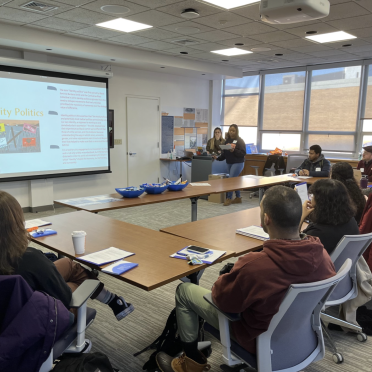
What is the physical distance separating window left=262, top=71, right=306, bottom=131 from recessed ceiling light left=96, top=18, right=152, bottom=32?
4469mm

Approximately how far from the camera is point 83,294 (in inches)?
65.5

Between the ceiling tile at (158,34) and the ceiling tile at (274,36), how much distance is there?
1.22m

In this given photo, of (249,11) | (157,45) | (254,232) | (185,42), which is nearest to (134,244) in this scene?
(254,232)

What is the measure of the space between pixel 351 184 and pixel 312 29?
118 inches

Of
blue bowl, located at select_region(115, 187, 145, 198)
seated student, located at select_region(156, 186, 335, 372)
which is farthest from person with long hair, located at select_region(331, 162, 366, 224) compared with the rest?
blue bowl, located at select_region(115, 187, 145, 198)

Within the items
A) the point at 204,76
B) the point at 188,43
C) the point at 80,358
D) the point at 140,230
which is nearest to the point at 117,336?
the point at 140,230

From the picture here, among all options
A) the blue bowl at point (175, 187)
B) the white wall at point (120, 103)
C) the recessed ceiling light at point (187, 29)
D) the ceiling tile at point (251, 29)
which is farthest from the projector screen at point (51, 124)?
the blue bowl at point (175, 187)

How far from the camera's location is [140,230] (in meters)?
2.66

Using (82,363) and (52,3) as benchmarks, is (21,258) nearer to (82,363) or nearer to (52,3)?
(82,363)

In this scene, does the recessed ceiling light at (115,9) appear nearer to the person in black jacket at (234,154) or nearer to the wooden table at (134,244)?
the wooden table at (134,244)

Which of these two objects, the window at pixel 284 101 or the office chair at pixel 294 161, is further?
the window at pixel 284 101

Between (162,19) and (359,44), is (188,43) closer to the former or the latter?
(162,19)

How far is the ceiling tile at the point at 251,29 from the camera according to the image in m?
4.84

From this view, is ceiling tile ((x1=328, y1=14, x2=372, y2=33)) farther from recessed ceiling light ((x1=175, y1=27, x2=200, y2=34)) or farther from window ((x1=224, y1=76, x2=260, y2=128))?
window ((x1=224, y1=76, x2=260, y2=128))
